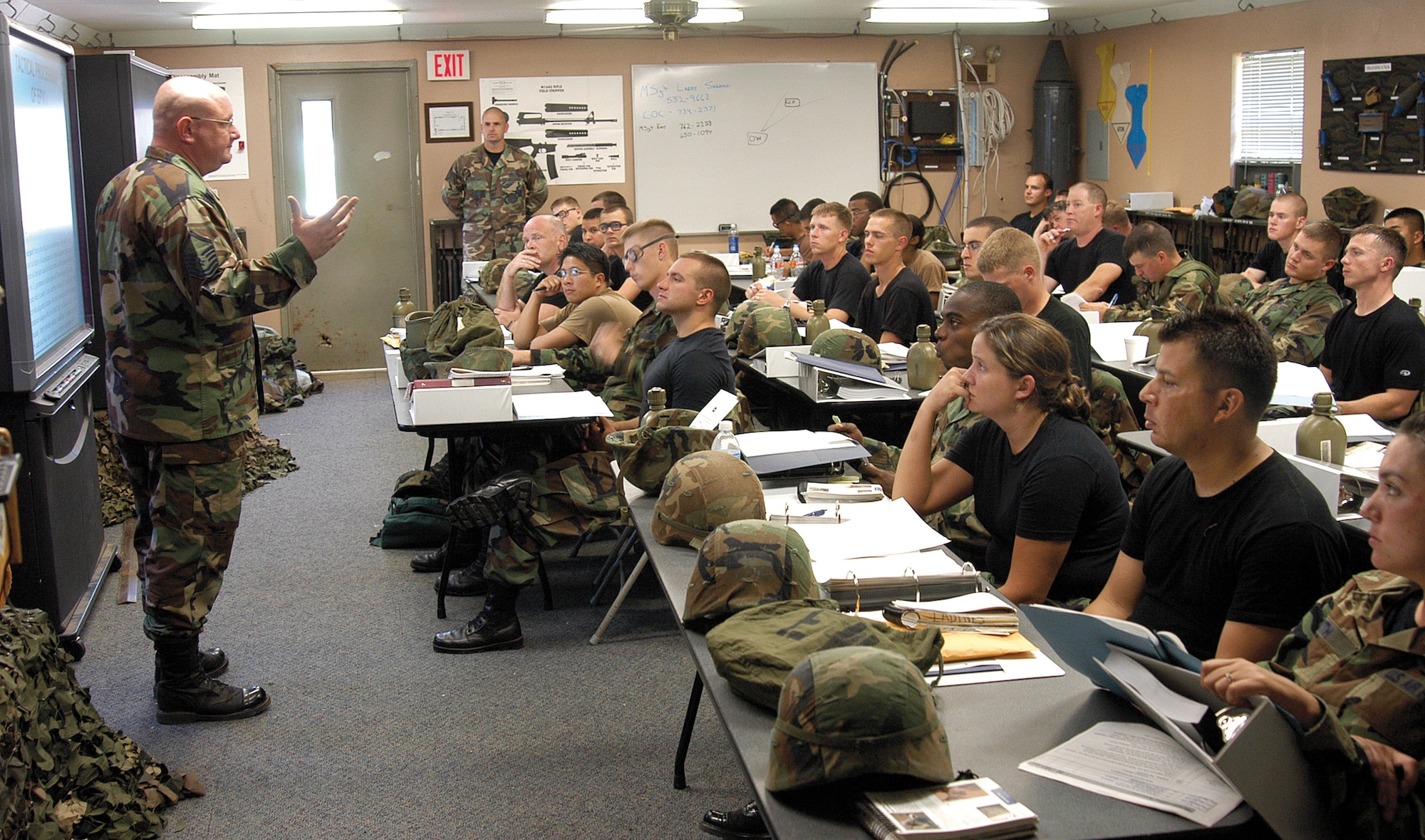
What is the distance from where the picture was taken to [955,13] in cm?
950

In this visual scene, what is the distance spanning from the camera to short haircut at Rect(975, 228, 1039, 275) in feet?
13.9

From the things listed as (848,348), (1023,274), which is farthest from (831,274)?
(1023,274)

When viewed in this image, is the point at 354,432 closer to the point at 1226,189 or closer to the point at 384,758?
the point at 384,758

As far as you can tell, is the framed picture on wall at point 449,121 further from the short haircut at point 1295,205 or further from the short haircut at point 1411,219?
the short haircut at point 1411,219

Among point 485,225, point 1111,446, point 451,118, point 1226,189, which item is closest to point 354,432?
point 485,225

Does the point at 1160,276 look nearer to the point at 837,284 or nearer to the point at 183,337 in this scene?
the point at 837,284

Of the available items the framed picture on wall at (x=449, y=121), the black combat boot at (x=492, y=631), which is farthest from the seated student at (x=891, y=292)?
the framed picture on wall at (x=449, y=121)

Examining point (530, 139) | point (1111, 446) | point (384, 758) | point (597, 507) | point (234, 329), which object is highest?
point (530, 139)

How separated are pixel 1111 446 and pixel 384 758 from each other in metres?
2.36

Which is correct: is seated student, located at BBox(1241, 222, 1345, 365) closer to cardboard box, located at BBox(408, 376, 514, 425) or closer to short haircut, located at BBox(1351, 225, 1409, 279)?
short haircut, located at BBox(1351, 225, 1409, 279)

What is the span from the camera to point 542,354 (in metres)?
4.88

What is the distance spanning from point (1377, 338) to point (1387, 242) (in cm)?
40

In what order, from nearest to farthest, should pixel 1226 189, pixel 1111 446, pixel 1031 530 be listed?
pixel 1031 530, pixel 1111 446, pixel 1226 189

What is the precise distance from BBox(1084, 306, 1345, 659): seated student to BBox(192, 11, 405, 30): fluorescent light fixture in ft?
26.1
